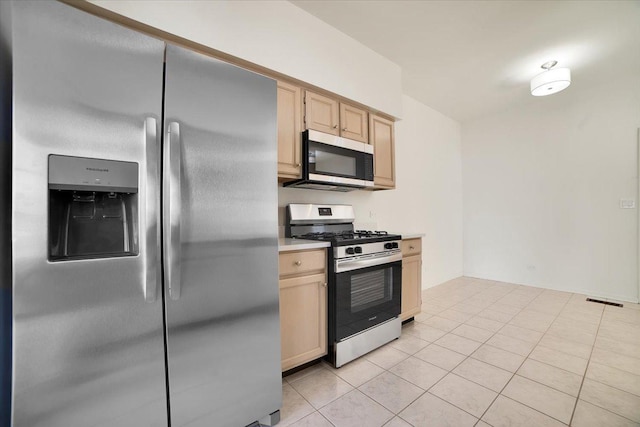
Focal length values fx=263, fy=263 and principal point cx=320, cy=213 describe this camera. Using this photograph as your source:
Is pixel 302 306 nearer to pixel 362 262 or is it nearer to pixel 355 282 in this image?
pixel 355 282

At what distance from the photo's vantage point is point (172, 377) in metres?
1.16

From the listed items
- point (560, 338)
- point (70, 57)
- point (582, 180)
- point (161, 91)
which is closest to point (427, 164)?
Answer: point (582, 180)

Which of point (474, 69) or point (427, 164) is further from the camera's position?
point (427, 164)

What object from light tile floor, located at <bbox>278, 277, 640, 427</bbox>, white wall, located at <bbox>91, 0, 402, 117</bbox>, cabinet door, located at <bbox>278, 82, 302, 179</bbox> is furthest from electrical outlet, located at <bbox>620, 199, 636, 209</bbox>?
cabinet door, located at <bbox>278, 82, 302, 179</bbox>

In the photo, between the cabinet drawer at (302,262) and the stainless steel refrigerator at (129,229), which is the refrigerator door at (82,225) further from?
the cabinet drawer at (302,262)

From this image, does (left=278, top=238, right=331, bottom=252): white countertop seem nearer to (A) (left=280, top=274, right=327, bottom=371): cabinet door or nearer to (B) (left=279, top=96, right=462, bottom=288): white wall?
(A) (left=280, top=274, right=327, bottom=371): cabinet door

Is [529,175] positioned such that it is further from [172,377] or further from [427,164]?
[172,377]

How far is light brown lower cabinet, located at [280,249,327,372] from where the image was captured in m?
1.79

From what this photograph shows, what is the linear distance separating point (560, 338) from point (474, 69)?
300 centimetres

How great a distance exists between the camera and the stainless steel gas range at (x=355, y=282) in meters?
2.00

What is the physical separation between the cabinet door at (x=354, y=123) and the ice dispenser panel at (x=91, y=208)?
192 centimetres

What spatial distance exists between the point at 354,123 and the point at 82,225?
2.30 metres

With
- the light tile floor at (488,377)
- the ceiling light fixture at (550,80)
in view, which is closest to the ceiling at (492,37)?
the ceiling light fixture at (550,80)

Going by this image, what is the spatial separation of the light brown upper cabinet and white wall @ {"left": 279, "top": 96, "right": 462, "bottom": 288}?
0.66 meters
